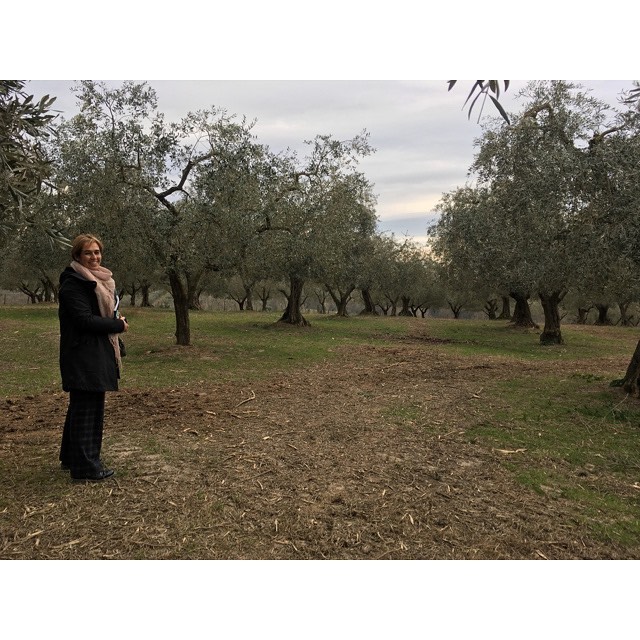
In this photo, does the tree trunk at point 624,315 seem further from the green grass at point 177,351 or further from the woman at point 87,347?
the woman at point 87,347

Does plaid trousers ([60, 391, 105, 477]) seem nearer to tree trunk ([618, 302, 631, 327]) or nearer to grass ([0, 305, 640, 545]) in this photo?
grass ([0, 305, 640, 545])

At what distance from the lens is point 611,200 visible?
9453 millimetres

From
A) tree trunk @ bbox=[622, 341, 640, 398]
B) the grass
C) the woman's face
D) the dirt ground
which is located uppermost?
the woman's face

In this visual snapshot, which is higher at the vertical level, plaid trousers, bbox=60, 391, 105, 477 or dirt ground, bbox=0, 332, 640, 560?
plaid trousers, bbox=60, 391, 105, 477

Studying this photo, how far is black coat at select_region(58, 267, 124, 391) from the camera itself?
17.0 ft

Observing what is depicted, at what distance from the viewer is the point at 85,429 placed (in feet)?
17.9

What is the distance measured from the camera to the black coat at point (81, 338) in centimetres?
518

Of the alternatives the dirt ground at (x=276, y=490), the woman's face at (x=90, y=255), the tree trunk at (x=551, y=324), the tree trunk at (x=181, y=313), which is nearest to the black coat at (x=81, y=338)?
the woman's face at (x=90, y=255)

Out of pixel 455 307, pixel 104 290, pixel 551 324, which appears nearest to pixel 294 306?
pixel 551 324

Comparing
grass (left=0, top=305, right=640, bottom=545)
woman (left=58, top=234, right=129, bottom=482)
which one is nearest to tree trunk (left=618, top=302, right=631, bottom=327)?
grass (left=0, top=305, right=640, bottom=545)

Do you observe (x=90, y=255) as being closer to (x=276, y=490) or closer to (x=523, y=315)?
(x=276, y=490)

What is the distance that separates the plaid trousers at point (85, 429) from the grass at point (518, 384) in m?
0.64

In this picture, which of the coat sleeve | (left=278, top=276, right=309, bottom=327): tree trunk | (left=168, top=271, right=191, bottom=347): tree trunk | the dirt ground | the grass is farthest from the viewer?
(left=278, top=276, right=309, bottom=327): tree trunk

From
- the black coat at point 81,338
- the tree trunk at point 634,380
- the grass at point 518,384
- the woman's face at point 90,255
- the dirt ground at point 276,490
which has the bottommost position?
the dirt ground at point 276,490
